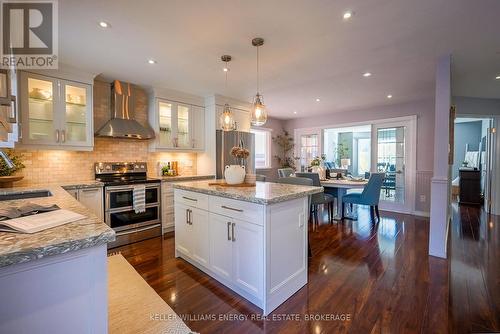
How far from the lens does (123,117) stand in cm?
372

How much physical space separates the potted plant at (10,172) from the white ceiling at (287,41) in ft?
4.56

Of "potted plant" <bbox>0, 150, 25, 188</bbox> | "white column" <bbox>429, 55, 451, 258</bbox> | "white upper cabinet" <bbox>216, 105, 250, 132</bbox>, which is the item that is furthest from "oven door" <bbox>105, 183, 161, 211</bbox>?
"white column" <bbox>429, 55, 451, 258</bbox>

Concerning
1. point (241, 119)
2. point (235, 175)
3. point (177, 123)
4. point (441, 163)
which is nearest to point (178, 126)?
point (177, 123)

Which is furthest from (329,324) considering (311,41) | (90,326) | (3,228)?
(311,41)

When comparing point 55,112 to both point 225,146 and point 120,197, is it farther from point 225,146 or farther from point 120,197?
point 225,146

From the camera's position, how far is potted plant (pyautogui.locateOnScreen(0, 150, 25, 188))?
268 centimetres

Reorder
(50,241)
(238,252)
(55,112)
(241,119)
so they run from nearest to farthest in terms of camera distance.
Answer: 1. (50,241)
2. (238,252)
3. (55,112)
4. (241,119)

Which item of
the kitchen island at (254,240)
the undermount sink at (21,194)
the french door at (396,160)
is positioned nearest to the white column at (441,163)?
the kitchen island at (254,240)

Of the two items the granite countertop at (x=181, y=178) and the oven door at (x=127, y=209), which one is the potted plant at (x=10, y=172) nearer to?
the oven door at (x=127, y=209)

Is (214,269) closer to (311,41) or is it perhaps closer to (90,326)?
(90,326)

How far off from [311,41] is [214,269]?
2601 mm

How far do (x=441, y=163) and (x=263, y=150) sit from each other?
4472 mm

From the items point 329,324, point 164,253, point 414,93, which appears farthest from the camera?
point 414,93

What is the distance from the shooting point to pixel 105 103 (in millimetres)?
3758
